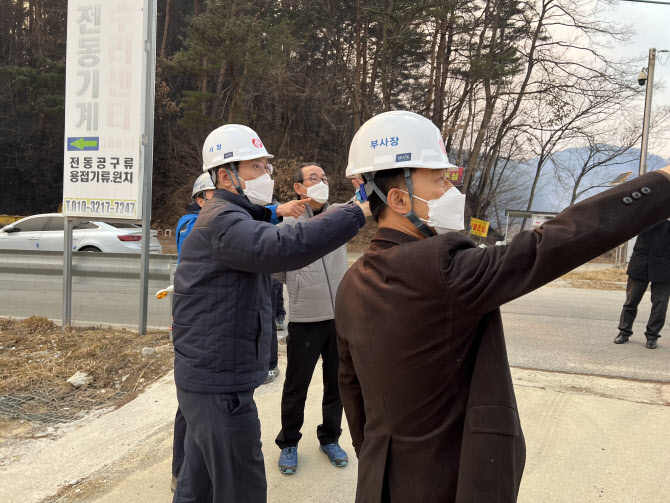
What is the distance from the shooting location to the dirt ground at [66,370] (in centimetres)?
448

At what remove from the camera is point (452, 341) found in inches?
56.5

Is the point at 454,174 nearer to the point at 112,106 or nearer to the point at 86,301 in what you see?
the point at 112,106

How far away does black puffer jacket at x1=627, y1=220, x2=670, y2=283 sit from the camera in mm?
7059

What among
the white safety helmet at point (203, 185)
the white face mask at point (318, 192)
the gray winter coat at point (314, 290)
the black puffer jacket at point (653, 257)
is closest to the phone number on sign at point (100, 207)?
the white safety helmet at point (203, 185)

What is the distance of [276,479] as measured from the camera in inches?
137

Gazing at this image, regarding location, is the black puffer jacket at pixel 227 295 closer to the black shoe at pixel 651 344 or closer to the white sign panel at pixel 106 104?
the white sign panel at pixel 106 104

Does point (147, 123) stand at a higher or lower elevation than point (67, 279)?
higher

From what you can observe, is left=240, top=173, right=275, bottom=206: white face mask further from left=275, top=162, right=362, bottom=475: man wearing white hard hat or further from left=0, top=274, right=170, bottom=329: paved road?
left=0, top=274, right=170, bottom=329: paved road

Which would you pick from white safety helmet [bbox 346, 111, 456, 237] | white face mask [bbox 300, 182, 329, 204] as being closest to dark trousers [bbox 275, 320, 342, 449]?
white face mask [bbox 300, 182, 329, 204]

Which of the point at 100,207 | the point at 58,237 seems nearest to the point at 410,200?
the point at 100,207

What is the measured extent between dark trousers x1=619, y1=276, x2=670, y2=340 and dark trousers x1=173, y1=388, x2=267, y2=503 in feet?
20.5

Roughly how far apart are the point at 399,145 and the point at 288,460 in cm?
263

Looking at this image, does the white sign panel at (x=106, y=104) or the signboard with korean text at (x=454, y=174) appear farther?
the white sign panel at (x=106, y=104)

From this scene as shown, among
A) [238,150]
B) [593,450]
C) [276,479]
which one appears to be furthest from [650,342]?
[238,150]
